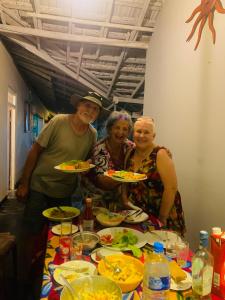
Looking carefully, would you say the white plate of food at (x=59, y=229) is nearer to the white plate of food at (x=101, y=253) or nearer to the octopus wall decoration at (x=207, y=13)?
the white plate of food at (x=101, y=253)

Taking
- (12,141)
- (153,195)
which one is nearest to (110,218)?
(153,195)

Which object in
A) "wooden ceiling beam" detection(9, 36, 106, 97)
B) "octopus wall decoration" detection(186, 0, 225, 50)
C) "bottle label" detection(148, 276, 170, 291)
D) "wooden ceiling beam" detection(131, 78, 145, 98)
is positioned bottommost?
"bottle label" detection(148, 276, 170, 291)

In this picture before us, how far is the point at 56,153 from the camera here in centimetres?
229

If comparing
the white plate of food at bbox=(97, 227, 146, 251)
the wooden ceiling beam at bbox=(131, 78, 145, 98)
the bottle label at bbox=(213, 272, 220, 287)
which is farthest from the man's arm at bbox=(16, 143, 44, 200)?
the wooden ceiling beam at bbox=(131, 78, 145, 98)

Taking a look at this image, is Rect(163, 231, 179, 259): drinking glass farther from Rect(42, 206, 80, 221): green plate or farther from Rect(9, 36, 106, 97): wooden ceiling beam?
Rect(9, 36, 106, 97): wooden ceiling beam

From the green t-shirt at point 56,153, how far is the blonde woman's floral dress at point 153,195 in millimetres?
661

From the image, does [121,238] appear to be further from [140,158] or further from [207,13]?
[207,13]

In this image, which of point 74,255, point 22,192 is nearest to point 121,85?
point 22,192

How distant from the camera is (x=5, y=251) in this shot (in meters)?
1.75

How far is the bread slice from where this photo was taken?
1.02 meters

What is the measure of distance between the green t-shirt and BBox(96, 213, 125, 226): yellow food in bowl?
750 millimetres

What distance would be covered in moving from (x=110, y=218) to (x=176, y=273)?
617 millimetres

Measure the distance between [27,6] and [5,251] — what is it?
287cm

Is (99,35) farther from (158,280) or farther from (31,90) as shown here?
(31,90)
